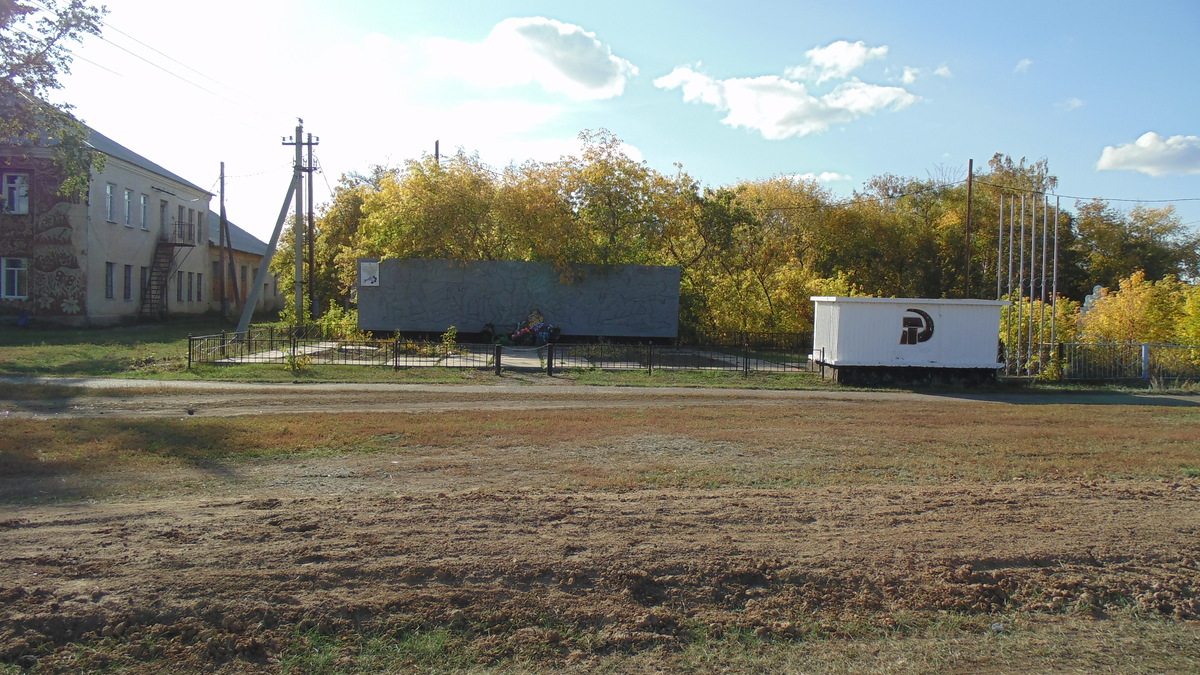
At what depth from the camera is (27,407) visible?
45.3 feet

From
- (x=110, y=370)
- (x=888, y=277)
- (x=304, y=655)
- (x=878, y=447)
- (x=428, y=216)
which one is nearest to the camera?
(x=304, y=655)

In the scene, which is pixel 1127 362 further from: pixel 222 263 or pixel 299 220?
pixel 222 263

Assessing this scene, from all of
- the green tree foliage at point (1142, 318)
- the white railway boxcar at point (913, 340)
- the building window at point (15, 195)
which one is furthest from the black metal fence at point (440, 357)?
the building window at point (15, 195)

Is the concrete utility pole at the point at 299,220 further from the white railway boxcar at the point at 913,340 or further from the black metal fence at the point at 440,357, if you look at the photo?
the white railway boxcar at the point at 913,340

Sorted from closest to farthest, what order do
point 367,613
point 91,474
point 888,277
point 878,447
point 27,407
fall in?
point 367,613 < point 91,474 < point 878,447 < point 27,407 < point 888,277

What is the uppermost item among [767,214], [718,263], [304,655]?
[767,214]

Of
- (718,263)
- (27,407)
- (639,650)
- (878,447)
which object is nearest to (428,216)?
(718,263)

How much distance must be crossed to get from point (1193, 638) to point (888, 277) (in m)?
39.6

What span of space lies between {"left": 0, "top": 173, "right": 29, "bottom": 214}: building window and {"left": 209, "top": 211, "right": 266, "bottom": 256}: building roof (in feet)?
48.8

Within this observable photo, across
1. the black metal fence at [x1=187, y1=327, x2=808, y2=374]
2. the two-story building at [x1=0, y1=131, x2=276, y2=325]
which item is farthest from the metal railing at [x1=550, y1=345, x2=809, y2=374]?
the two-story building at [x1=0, y1=131, x2=276, y2=325]

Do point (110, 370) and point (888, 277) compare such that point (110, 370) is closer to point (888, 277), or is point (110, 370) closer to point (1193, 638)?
point (1193, 638)

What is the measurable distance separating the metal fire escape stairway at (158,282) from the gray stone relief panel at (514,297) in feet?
54.5

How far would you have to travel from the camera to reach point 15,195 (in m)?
34.4

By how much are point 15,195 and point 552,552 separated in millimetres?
38221
